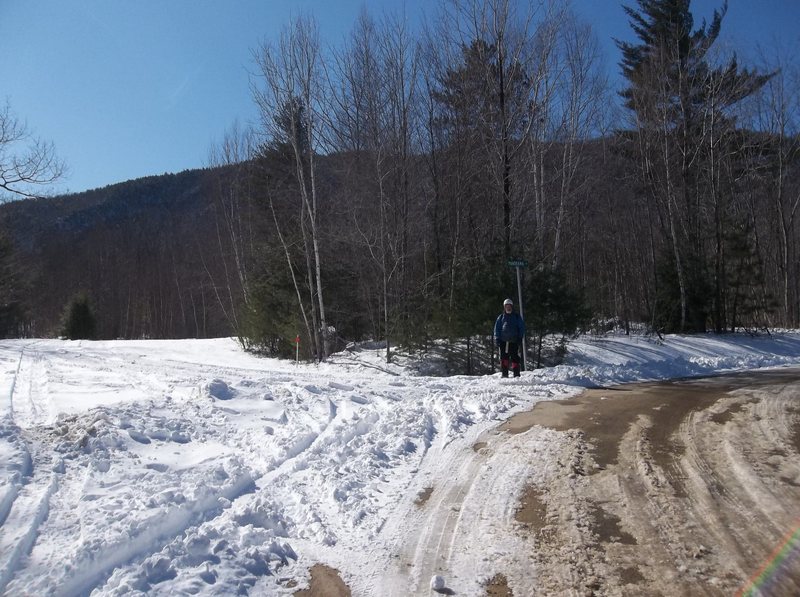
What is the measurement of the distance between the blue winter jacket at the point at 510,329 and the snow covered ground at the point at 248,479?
1.00 m

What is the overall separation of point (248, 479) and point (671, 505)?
3.89 metres

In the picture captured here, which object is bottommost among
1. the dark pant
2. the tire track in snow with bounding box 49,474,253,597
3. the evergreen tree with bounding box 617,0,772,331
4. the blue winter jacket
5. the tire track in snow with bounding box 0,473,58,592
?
the tire track in snow with bounding box 49,474,253,597

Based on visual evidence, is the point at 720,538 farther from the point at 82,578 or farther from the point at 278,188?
the point at 278,188

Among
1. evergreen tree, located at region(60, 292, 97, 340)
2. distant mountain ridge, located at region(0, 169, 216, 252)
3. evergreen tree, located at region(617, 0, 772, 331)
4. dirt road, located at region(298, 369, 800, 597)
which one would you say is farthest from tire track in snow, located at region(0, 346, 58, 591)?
distant mountain ridge, located at region(0, 169, 216, 252)

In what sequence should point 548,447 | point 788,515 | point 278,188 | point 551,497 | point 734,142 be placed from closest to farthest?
point 788,515 → point 551,497 → point 548,447 → point 278,188 → point 734,142

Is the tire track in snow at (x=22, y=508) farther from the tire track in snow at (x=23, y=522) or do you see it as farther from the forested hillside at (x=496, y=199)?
the forested hillside at (x=496, y=199)

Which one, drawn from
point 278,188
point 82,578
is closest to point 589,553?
point 82,578

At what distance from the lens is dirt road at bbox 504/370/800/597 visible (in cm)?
325

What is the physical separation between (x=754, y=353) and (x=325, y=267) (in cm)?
1488

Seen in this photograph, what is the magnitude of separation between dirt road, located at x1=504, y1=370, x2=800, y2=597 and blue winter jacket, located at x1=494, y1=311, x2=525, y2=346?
378cm

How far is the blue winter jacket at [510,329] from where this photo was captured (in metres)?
11.2

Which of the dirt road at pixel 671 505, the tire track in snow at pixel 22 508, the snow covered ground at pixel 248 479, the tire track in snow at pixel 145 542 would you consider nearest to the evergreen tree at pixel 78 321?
the snow covered ground at pixel 248 479

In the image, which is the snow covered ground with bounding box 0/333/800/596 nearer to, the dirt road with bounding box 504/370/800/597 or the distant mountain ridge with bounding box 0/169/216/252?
the dirt road with bounding box 504/370/800/597

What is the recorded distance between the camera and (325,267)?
782 inches
